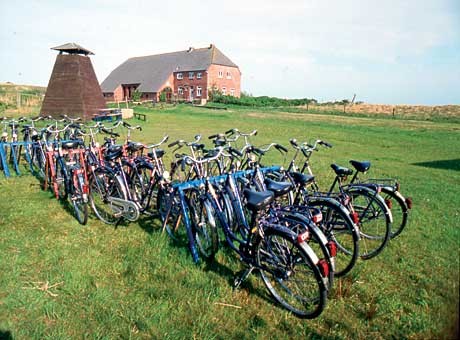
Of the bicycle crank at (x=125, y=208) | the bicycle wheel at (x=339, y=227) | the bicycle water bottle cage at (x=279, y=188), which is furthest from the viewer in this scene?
the bicycle crank at (x=125, y=208)

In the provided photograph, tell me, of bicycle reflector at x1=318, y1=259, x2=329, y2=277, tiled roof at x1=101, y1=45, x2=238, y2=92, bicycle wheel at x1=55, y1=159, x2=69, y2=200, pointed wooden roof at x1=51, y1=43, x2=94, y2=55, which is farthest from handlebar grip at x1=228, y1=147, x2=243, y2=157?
tiled roof at x1=101, y1=45, x2=238, y2=92

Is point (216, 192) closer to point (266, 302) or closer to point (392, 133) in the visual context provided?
point (266, 302)

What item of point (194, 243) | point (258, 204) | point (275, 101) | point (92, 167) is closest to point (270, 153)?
point (92, 167)

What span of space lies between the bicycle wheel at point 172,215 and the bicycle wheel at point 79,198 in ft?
3.76

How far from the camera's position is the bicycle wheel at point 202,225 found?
12.4 feet

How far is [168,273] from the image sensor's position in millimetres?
3670

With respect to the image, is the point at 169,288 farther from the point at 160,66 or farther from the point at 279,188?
the point at 160,66

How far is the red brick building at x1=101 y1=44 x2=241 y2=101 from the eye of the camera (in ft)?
159

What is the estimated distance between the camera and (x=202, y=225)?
3957 mm

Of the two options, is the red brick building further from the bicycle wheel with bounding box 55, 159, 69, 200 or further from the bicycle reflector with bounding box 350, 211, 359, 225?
the bicycle reflector with bounding box 350, 211, 359, 225

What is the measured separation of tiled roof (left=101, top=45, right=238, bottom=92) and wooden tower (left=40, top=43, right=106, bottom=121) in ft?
80.1

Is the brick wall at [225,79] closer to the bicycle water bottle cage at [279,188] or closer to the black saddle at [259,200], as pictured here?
the bicycle water bottle cage at [279,188]

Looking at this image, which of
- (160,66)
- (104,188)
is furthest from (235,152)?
(160,66)

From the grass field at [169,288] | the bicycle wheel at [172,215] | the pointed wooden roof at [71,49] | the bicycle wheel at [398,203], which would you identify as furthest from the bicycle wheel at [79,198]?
the pointed wooden roof at [71,49]
